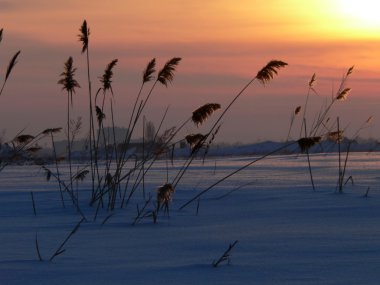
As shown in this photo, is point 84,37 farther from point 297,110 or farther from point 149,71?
point 297,110

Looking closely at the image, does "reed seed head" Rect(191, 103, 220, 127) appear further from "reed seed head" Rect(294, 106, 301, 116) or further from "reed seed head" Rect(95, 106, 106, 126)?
"reed seed head" Rect(294, 106, 301, 116)

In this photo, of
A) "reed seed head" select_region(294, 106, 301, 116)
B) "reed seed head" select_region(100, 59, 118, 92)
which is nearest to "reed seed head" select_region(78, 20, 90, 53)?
"reed seed head" select_region(100, 59, 118, 92)

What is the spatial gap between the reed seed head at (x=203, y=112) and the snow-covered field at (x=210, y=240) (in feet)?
1.57

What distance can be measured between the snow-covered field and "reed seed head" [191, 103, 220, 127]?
0.48 m

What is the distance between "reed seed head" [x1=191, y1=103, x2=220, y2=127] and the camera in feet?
12.5

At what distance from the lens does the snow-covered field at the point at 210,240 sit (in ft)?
7.04

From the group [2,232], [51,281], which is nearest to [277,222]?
[2,232]

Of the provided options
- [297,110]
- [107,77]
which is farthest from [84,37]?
[297,110]

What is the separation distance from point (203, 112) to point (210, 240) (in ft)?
3.43

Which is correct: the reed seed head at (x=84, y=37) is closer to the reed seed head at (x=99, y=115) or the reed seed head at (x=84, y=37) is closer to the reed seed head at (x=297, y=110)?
the reed seed head at (x=99, y=115)

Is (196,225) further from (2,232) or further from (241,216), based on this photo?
(2,232)

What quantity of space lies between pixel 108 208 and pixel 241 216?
0.78 metres

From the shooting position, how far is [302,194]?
4762mm

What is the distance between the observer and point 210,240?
116 inches
